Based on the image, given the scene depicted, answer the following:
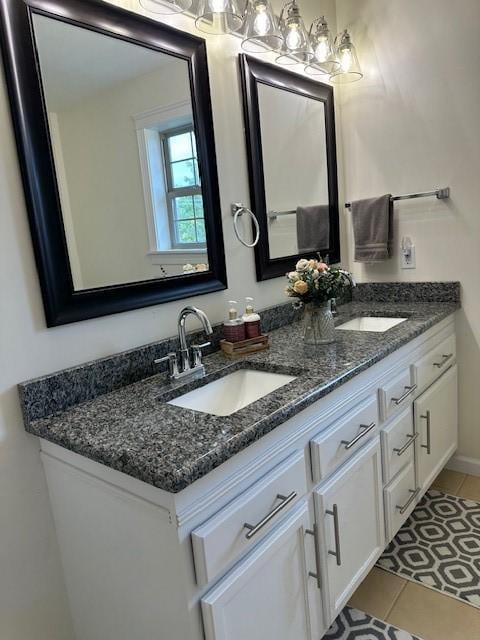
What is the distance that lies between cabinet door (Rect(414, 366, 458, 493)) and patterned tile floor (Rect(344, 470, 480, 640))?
387 millimetres

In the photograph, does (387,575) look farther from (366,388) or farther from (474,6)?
(474,6)

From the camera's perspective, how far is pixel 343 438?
4.30 feet

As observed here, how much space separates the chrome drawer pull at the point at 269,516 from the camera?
0.97 m

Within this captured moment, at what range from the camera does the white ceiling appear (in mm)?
1167

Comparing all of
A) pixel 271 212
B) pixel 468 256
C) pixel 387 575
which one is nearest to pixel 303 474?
pixel 387 575

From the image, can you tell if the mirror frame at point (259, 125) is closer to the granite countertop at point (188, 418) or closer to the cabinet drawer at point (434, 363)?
the granite countertop at point (188, 418)

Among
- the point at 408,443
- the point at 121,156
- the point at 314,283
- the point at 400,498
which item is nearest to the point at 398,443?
the point at 408,443

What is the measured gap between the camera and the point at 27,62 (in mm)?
1119

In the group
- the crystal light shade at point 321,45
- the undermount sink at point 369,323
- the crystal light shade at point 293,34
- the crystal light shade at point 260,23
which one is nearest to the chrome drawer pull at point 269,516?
the undermount sink at point 369,323

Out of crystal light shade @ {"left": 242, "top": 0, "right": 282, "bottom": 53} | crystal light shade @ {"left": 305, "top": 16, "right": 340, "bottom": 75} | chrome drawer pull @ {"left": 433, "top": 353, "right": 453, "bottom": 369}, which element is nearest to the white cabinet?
chrome drawer pull @ {"left": 433, "top": 353, "right": 453, "bottom": 369}

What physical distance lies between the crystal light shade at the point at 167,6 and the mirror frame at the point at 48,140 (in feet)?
0.13

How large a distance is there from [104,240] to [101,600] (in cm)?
96

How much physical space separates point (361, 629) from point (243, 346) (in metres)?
0.99

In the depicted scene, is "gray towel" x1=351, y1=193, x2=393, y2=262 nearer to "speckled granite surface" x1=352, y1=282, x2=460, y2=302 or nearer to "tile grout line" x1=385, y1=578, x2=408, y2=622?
"speckled granite surface" x1=352, y1=282, x2=460, y2=302
